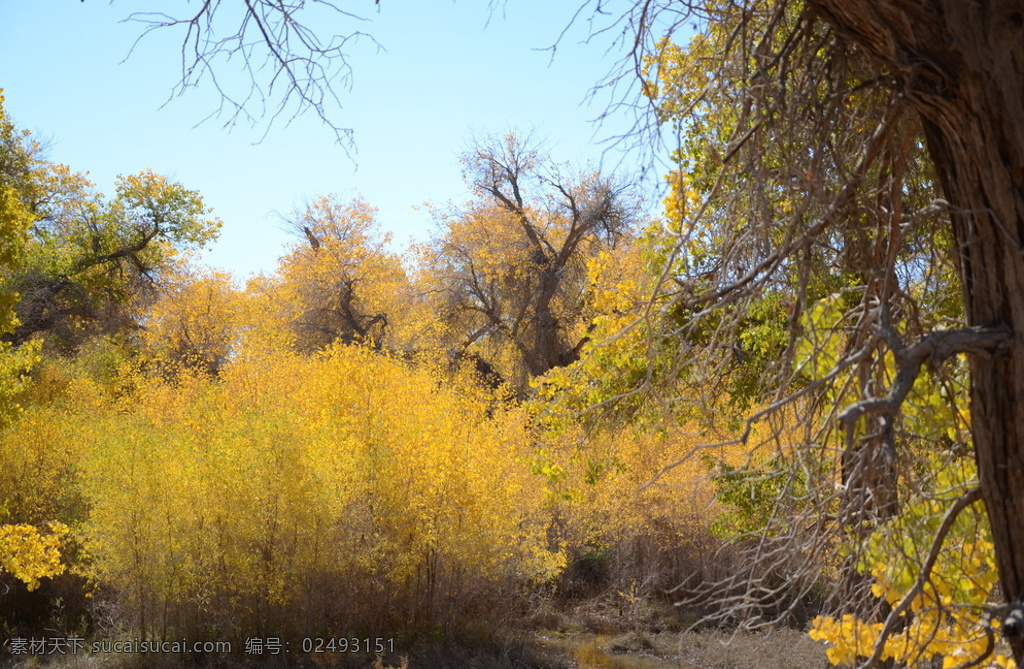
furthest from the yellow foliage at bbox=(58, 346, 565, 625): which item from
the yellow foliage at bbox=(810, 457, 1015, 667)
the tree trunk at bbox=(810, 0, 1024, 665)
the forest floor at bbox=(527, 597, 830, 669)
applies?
the tree trunk at bbox=(810, 0, 1024, 665)

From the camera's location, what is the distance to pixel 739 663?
43.0ft

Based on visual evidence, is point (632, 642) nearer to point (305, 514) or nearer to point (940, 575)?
point (305, 514)

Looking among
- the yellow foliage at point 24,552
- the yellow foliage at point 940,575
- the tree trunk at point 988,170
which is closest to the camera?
the tree trunk at point 988,170

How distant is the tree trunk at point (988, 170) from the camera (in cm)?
195

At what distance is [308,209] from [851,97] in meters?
31.6

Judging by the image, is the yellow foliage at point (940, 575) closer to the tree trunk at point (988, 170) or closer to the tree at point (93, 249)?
the tree trunk at point (988, 170)

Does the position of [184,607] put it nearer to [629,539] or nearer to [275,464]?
[275,464]

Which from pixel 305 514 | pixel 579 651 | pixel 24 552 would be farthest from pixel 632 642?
pixel 24 552

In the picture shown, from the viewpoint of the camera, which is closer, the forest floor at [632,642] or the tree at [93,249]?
the forest floor at [632,642]

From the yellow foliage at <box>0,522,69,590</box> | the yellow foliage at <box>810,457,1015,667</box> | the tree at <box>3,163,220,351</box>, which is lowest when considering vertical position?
the yellow foliage at <box>810,457,1015,667</box>

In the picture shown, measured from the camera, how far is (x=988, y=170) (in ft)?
6.54

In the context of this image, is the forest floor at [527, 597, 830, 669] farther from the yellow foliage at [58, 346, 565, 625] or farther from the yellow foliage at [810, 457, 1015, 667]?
the yellow foliage at [810, 457, 1015, 667]

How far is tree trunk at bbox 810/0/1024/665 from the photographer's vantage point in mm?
1945

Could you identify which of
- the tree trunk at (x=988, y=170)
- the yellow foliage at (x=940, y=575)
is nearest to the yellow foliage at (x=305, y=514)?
the yellow foliage at (x=940, y=575)
